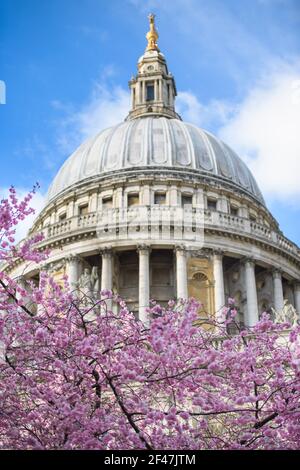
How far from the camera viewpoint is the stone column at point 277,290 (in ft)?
137

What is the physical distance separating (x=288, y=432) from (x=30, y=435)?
16.4 feet

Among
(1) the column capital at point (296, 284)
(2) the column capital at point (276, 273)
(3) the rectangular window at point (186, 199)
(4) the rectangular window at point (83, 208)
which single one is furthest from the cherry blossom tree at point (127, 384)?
(4) the rectangular window at point (83, 208)

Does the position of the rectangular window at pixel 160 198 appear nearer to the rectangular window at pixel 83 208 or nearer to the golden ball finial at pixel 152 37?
the rectangular window at pixel 83 208

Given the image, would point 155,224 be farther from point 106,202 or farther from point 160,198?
point 106,202

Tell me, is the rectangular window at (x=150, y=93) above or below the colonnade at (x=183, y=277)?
above

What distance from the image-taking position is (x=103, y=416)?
11633 millimetres

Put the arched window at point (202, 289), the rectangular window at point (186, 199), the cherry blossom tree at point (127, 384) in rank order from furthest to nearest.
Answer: the rectangular window at point (186, 199), the arched window at point (202, 289), the cherry blossom tree at point (127, 384)

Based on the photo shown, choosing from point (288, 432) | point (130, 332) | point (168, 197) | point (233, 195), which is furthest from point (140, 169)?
point (288, 432)

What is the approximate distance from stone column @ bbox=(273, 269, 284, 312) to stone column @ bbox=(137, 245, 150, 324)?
9.25 metres

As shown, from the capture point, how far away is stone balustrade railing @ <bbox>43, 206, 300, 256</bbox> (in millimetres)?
41406

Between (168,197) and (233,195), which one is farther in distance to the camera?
(233,195)

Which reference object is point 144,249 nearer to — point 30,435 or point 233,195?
point 233,195

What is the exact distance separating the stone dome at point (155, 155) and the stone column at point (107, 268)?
10263 millimetres

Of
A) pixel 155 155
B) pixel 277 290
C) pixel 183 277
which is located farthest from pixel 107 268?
pixel 155 155
